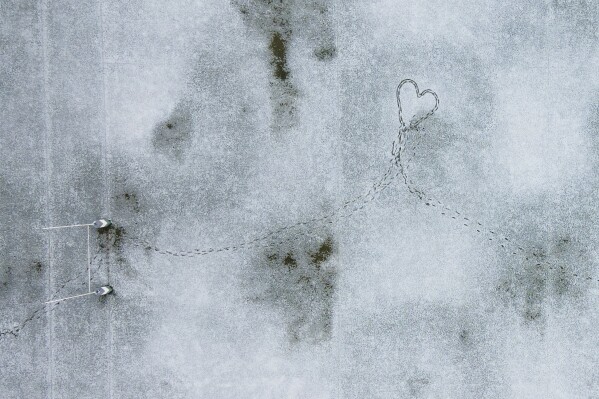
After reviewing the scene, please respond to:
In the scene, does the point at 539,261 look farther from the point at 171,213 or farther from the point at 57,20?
the point at 57,20

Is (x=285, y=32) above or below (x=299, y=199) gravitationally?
above

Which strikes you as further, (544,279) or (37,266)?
(544,279)

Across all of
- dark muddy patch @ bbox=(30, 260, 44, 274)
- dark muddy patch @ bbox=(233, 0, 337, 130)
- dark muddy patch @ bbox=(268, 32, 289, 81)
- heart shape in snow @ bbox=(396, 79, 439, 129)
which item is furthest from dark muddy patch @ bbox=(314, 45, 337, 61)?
dark muddy patch @ bbox=(30, 260, 44, 274)

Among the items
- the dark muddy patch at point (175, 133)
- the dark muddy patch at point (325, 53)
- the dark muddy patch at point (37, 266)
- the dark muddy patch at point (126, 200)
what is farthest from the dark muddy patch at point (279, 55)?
the dark muddy patch at point (37, 266)

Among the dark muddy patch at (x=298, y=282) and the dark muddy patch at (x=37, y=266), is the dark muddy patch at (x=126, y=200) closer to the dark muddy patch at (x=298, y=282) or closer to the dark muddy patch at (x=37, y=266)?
the dark muddy patch at (x=37, y=266)

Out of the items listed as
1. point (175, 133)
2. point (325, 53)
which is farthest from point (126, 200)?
point (325, 53)

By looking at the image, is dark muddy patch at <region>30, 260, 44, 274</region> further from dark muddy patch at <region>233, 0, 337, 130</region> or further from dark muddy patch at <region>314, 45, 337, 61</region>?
dark muddy patch at <region>314, 45, 337, 61</region>

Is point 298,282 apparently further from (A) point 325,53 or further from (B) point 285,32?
(B) point 285,32
